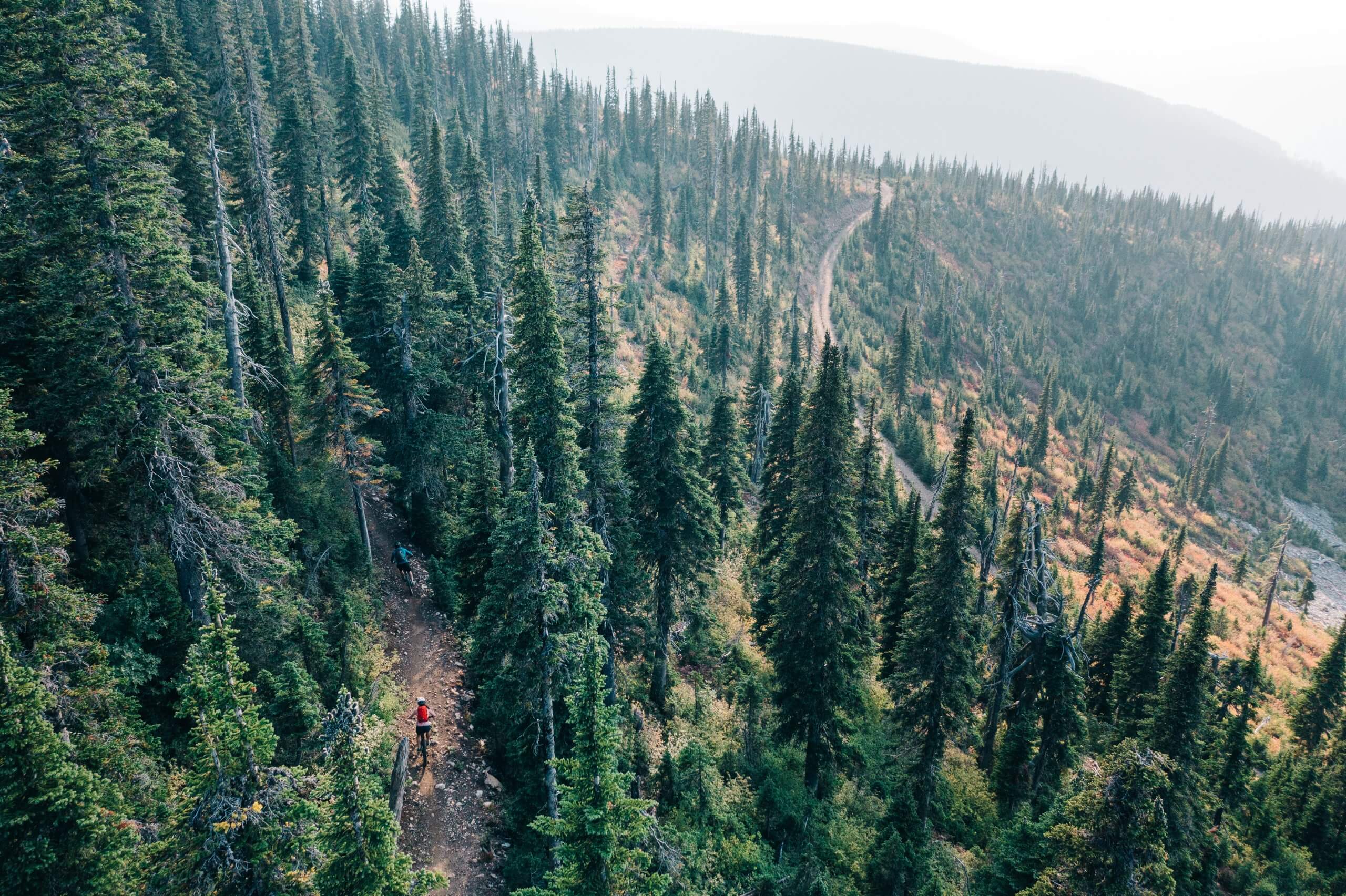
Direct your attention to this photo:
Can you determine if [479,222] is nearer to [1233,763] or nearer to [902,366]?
[1233,763]

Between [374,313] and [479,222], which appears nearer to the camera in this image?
[374,313]

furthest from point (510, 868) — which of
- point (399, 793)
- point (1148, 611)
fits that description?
point (1148, 611)

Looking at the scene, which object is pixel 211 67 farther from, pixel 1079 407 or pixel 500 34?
pixel 1079 407

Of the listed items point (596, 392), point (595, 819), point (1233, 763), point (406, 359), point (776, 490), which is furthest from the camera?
point (776, 490)

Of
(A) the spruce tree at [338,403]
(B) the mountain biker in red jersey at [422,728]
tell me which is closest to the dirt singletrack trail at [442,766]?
(B) the mountain biker in red jersey at [422,728]

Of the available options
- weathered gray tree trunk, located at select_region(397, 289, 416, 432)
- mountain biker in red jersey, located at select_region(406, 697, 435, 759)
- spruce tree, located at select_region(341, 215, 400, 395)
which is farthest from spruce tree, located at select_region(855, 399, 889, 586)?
spruce tree, located at select_region(341, 215, 400, 395)

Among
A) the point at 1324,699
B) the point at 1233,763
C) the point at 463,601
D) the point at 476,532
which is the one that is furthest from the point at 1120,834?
the point at 1324,699
